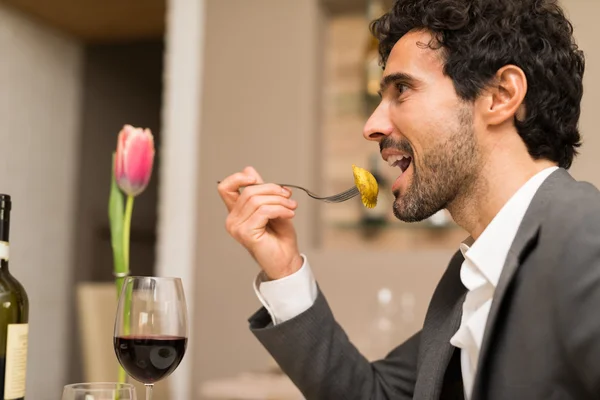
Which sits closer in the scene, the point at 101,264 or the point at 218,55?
the point at 218,55

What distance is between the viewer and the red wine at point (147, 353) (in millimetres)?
913

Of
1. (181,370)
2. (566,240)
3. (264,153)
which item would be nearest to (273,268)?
(566,240)

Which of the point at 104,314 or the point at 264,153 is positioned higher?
the point at 264,153

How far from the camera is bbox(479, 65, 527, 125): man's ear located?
3.99 ft

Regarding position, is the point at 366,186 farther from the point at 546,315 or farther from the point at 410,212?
the point at 546,315

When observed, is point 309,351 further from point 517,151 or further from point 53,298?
point 53,298

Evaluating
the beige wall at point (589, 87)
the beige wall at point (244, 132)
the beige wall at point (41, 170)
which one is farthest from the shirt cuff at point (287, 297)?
the beige wall at point (41, 170)

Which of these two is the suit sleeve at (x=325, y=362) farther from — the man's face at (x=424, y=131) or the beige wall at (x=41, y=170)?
the beige wall at (x=41, y=170)

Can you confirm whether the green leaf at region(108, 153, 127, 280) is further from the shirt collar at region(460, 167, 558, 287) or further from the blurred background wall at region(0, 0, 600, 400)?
the blurred background wall at region(0, 0, 600, 400)

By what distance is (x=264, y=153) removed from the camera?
2.76m

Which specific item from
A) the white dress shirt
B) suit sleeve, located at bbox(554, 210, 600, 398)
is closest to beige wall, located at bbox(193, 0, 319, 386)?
the white dress shirt

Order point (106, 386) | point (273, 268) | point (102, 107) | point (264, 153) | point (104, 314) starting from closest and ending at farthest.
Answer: point (106, 386) → point (273, 268) → point (104, 314) → point (264, 153) → point (102, 107)

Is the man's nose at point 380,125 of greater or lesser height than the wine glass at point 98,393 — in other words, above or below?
above

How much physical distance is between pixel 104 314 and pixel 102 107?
91.9 inches
